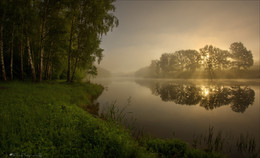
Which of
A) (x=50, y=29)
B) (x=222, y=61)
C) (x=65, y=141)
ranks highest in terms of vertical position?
(x=222, y=61)

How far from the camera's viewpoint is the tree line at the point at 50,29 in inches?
493

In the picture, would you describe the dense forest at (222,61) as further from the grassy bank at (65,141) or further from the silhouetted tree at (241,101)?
the grassy bank at (65,141)

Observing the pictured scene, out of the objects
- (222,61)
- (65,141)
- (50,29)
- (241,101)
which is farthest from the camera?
(222,61)

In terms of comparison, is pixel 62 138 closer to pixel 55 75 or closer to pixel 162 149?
pixel 162 149

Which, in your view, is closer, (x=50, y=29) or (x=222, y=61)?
(x=50, y=29)

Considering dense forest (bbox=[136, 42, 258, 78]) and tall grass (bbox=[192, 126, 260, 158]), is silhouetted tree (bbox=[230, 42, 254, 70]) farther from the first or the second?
tall grass (bbox=[192, 126, 260, 158])

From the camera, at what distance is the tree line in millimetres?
12531

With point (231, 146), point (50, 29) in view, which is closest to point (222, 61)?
point (231, 146)

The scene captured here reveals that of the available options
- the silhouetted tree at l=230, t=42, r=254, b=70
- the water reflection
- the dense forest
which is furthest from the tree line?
the silhouetted tree at l=230, t=42, r=254, b=70

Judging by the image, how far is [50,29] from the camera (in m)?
A: 14.0

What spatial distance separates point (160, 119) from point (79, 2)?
1855cm

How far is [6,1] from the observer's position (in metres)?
11.9

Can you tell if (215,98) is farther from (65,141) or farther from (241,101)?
(65,141)

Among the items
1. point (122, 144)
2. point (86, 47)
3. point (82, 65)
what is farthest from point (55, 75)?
point (122, 144)
